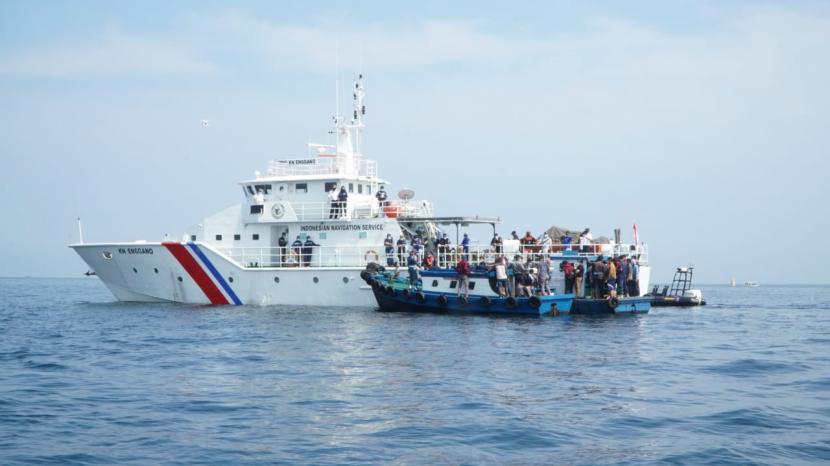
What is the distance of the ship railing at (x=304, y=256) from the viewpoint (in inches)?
1223

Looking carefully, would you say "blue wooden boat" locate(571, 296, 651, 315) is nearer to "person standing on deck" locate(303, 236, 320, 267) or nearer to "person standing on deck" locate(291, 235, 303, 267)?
"person standing on deck" locate(303, 236, 320, 267)

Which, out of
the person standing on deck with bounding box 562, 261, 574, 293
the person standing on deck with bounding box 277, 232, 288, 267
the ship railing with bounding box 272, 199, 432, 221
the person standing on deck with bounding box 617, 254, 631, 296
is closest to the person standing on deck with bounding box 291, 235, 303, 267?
the person standing on deck with bounding box 277, 232, 288, 267

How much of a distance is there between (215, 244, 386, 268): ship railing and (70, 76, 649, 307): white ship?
37mm

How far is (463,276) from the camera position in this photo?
28188 mm

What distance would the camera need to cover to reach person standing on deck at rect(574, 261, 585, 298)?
29.3 m

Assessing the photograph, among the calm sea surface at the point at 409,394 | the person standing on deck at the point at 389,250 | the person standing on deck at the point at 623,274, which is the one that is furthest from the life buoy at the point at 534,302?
the person standing on deck at the point at 389,250

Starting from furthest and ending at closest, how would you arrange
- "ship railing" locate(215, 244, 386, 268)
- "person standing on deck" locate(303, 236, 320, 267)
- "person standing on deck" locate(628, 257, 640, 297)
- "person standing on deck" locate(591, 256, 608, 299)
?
"person standing on deck" locate(303, 236, 320, 267) → "ship railing" locate(215, 244, 386, 268) → "person standing on deck" locate(628, 257, 640, 297) → "person standing on deck" locate(591, 256, 608, 299)

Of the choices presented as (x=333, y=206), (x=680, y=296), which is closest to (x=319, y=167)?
(x=333, y=206)

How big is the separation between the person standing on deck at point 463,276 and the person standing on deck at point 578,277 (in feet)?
12.6

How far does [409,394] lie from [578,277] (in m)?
16.2

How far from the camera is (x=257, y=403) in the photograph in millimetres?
13578

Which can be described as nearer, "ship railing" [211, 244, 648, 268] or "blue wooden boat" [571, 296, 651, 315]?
"blue wooden boat" [571, 296, 651, 315]

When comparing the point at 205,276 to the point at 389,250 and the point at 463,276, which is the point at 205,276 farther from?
the point at 463,276

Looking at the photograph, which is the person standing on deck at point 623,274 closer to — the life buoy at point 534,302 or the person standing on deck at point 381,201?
the life buoy at point 534,302
